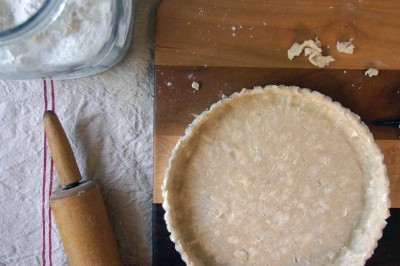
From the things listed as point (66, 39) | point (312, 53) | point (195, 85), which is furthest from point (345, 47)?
point (66, 39)

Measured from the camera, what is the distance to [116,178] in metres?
1.17

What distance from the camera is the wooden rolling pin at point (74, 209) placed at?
Result: 107 cm

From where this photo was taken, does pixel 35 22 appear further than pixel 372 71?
No

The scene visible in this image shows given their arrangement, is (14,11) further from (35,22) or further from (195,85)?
(195,85)

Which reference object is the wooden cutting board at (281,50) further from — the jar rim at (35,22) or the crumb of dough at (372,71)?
the jar rim at (35,22)

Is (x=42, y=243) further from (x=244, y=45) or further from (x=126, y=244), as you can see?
(x=244, y=45)

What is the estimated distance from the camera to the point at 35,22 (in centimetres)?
89

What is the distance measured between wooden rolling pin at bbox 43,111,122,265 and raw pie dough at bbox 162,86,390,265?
15cm

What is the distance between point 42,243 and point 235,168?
463 mm

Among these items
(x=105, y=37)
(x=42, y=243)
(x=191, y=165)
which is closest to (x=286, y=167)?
(x=191, y=165)

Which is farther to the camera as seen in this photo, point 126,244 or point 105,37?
point 126,244

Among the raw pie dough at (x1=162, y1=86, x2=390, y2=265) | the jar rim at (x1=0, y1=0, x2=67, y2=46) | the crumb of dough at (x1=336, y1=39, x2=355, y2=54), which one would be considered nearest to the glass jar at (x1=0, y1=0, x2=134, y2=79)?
the jar rim at (x1=0, y1=0, x2=67, y2=46)

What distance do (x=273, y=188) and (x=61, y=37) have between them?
0.49 metres

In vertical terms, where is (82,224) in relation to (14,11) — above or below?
below
